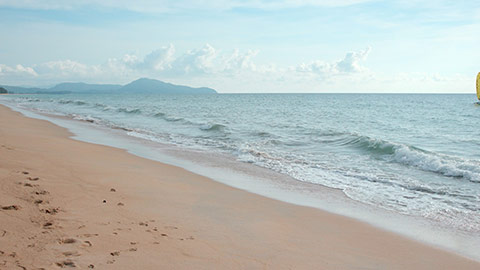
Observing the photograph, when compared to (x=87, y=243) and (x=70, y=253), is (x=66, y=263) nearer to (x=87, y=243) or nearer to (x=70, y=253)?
(x=70, y=253)

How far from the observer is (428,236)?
18.3ft

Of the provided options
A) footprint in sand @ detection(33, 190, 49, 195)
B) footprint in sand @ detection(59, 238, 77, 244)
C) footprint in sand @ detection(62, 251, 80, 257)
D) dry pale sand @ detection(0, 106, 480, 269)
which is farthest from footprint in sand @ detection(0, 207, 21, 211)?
footprint in sand @ detection(62, 251, 80, 257)

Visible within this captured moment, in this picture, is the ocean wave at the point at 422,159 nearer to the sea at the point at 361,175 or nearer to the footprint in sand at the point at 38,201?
the sea at the point at 361,175

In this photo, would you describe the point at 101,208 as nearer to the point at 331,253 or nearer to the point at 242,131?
the point at 331,253

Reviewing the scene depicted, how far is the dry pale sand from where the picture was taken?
12.8ft

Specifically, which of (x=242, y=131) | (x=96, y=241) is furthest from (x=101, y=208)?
(x=242, y=131)

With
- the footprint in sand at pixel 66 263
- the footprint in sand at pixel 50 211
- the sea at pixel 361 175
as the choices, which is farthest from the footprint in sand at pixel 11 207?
the sea at pixel 361 175

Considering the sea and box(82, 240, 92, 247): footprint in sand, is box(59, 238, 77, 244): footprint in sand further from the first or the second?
the sea

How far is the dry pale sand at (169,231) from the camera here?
3.90 m

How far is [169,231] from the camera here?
4.82 m

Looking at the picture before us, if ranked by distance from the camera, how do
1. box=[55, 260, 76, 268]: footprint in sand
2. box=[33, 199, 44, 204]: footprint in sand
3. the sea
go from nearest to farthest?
box=[55, 260, 76, 268]: footprint in sand < box=[33, 199, 44, 204]: footprint in sand < the sea

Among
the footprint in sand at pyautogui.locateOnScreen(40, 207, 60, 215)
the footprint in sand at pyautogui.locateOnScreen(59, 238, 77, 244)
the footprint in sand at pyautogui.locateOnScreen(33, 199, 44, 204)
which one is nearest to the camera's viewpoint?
the footprint in sand at pyautogui.locateOnScreen(59, 238, 77, 244)

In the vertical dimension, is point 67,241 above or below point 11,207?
below

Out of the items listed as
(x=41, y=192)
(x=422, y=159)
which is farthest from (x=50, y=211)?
(x=422, y=159)
